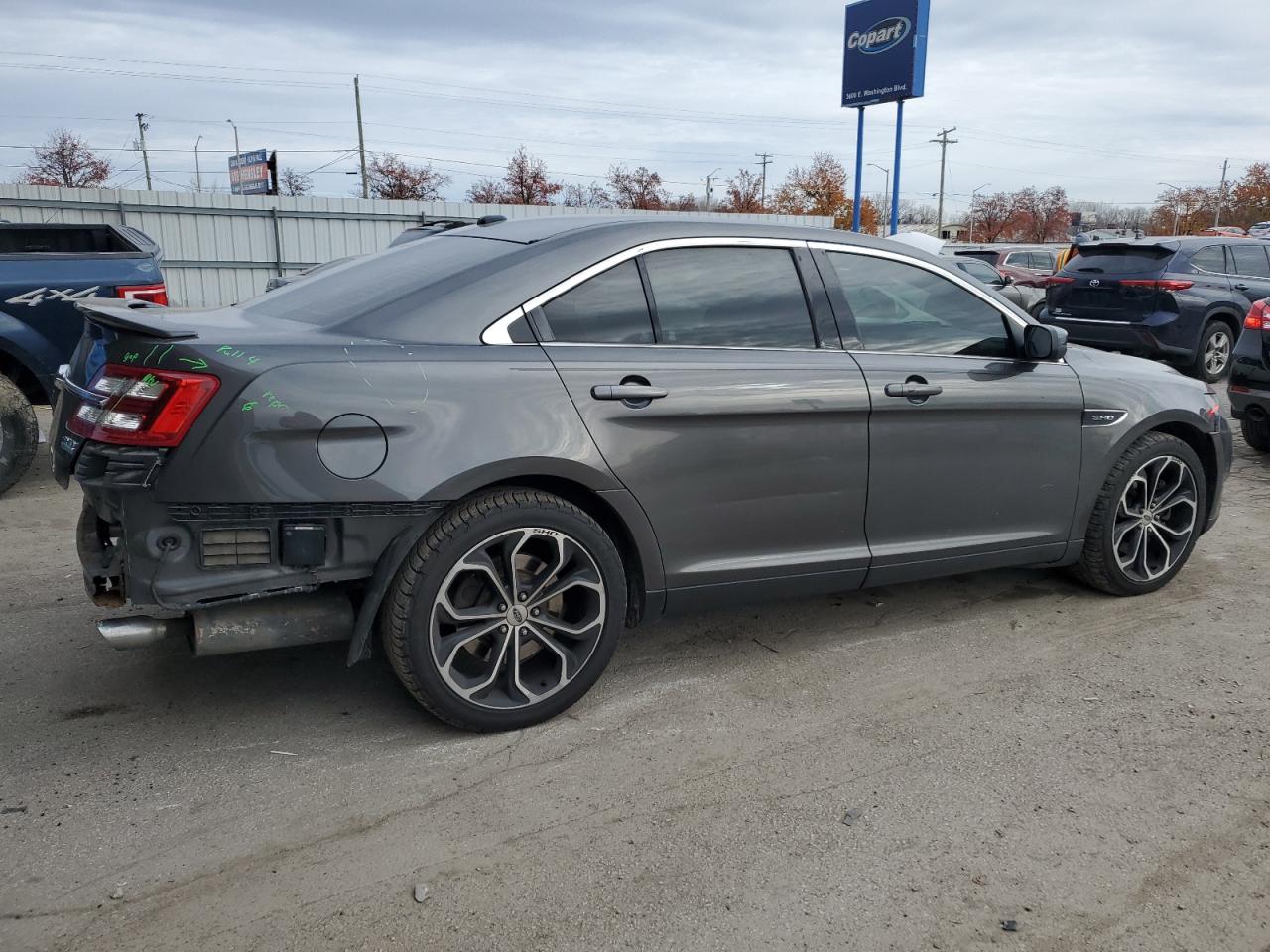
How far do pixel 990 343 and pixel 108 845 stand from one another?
3.52 metres

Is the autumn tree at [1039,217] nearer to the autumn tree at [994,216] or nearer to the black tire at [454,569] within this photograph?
the autumn tree at [994,216]

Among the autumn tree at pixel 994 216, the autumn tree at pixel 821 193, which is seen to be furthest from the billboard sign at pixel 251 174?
the autumn tree at pixel 994 216

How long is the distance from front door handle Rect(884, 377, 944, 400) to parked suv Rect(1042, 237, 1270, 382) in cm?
910

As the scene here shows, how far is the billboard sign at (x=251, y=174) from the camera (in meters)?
52.9

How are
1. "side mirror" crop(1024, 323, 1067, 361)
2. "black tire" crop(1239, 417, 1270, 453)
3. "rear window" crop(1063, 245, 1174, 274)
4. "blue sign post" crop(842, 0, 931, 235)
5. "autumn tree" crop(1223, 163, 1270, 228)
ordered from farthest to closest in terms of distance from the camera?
"autumn tree" crop(1223, 163, 1270, 228)
"blue sign post" crop(842, 0, 931, 235)
"rear window" crop(1063, 245, 1174, 274)
"black tire" crop(1239, 417, 1270, 453)
"side mirror" crop(1024, 323, 1067, 361)

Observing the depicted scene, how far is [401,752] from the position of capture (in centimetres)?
330

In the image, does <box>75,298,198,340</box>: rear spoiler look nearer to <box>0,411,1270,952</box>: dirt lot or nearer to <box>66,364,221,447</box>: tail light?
<box>66,364,221,447</box>: tail light


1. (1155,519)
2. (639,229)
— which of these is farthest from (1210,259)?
(639,229)

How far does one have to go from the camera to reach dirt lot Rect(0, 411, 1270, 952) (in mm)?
2527

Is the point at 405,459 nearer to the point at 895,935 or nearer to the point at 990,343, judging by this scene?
the point at 895,935

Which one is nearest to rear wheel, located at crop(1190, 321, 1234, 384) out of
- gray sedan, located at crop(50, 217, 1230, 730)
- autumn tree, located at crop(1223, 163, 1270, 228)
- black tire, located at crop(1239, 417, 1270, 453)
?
black tire, located at crop(1239, 417, 1270, 453)

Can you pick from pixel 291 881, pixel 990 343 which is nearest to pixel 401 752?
pixel 291 881

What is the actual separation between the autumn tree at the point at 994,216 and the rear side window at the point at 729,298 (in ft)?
297

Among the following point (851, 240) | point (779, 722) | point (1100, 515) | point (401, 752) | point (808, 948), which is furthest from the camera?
point (1100, 515)
